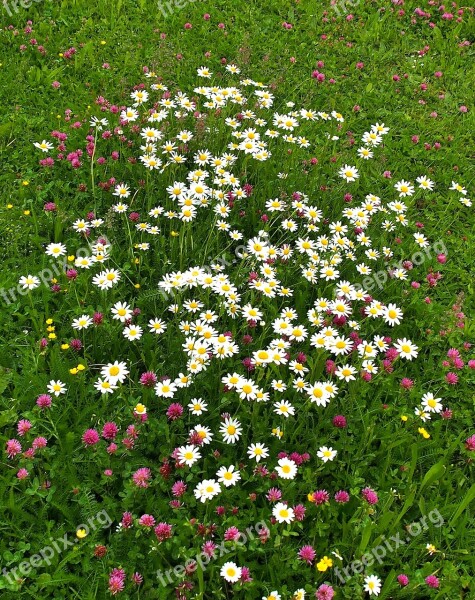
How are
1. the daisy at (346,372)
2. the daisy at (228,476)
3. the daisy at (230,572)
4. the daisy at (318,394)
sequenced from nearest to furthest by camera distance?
the daisy at (230,572)
the daisy at (228,476)
the daisy at (318,394)
the daisy at (346,372)

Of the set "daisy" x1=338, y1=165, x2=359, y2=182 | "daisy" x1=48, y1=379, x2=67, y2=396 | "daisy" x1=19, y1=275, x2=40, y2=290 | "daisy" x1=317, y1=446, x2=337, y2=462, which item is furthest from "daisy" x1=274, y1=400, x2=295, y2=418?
"daisy" x1=338, y1=165, x2=359, y2=182

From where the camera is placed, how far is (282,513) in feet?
7.52

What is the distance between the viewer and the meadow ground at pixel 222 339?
2326mm

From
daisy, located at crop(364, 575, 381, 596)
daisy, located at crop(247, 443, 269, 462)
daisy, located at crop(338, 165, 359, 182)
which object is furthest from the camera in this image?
daisy, located at crop(338, 165, 359, 182)

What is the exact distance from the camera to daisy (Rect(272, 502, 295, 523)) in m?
2.27

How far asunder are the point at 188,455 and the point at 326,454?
0.62 m

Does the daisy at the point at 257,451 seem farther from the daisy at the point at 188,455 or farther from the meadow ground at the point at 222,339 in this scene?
the daisy at the point at 188,455

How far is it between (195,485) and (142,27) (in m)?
4.50

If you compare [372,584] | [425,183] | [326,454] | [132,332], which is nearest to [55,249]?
[132,332]

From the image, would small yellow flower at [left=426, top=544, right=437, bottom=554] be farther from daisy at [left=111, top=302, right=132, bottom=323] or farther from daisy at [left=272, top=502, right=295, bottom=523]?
daisy at [left=111, top=302, right=132, bottom=323]

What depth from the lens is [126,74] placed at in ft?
15.9

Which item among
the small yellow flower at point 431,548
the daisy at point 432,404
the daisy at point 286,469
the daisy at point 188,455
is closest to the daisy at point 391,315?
the daisy at point 432,404

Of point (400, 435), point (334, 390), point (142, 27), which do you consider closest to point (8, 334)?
point (334, 390)

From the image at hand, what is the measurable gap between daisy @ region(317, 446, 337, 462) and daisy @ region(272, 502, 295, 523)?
303 millimetres
